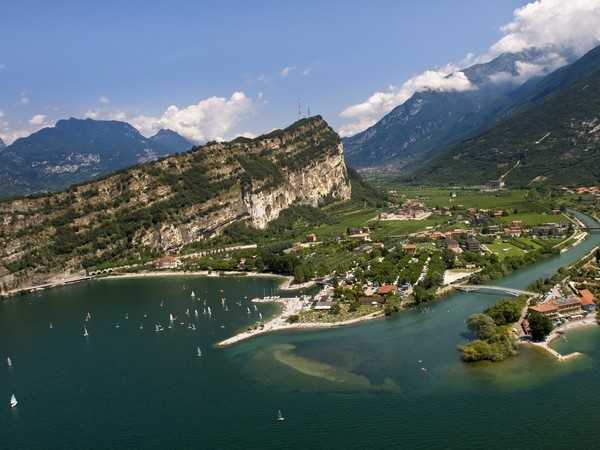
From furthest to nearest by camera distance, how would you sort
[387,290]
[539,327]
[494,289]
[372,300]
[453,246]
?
[453,246], [387,290], [494,289], [372,300], [539,327]

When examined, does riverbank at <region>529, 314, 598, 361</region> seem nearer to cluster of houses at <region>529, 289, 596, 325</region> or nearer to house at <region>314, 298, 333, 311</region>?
cluster of houses at <region>529, 289, 596, 325</region>

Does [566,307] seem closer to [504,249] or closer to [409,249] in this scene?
[504,249]

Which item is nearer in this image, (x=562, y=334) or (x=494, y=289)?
(x=562, y=334)

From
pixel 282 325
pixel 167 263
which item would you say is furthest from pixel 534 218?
pixel 282 325

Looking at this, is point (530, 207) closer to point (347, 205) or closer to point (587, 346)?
point (347, 205)

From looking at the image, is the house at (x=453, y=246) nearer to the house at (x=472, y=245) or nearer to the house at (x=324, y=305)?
the house at (x=472, y=245)

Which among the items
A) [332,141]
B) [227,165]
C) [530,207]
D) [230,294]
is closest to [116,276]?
[230,294]
